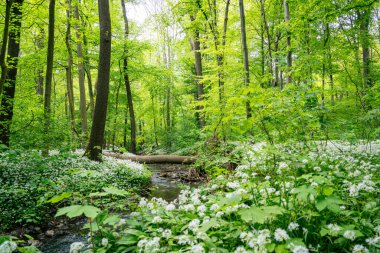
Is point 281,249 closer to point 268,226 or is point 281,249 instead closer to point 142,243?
point 268,226

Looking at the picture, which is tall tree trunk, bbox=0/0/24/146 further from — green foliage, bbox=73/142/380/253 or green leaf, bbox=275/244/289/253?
green leaf, bbox=275/244/289/253

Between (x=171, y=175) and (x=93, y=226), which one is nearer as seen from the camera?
(x=93, y=226)

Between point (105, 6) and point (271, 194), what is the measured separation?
9218mm

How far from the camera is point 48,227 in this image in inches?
223

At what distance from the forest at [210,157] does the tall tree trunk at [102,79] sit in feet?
0.13

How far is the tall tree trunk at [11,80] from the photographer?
7891 mm

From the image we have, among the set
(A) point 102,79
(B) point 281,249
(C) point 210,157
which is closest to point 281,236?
(B) point 281,249

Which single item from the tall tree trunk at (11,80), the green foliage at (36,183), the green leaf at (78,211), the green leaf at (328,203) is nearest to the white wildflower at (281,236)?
the green leaf at (328,203)

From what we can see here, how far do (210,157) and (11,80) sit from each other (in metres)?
7.21

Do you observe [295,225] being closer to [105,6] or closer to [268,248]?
[268,248]

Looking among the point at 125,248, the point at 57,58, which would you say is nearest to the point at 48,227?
the point at 125,248

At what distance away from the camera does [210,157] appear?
341 inches

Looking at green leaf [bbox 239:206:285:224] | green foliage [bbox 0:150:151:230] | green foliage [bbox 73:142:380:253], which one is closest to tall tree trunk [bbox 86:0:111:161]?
green foliage [bbox 0:150:151:230]

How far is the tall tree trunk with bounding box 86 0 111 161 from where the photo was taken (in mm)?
9398
